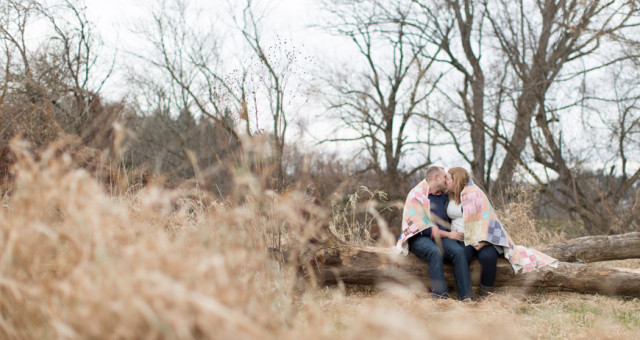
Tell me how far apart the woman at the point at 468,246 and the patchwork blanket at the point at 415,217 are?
0.24 m

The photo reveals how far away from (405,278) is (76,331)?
3627 mm

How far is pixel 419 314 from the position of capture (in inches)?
126

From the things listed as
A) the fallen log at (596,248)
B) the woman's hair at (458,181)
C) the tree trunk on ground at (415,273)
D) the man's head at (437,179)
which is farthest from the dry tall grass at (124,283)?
the fallen log at (596,248)

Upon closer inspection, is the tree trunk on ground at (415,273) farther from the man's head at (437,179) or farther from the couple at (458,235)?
the man's head at (437,179)

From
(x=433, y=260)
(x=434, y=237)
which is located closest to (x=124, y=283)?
(x=433, y=260)

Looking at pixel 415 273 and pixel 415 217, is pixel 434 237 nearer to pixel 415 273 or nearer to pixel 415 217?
pixel 415 217

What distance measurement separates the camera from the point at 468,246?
4930mm

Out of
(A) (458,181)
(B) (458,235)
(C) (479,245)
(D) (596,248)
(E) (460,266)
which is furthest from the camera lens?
(D) (596,248)

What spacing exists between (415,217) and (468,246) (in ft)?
1.70

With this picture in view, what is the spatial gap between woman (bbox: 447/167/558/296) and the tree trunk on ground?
8 centimetres

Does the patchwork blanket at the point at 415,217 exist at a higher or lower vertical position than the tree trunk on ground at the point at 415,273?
higher

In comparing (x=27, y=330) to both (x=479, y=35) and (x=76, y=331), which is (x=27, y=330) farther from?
(x=479, y=35)

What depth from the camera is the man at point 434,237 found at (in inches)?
186

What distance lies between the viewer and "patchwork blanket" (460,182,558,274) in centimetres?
486
